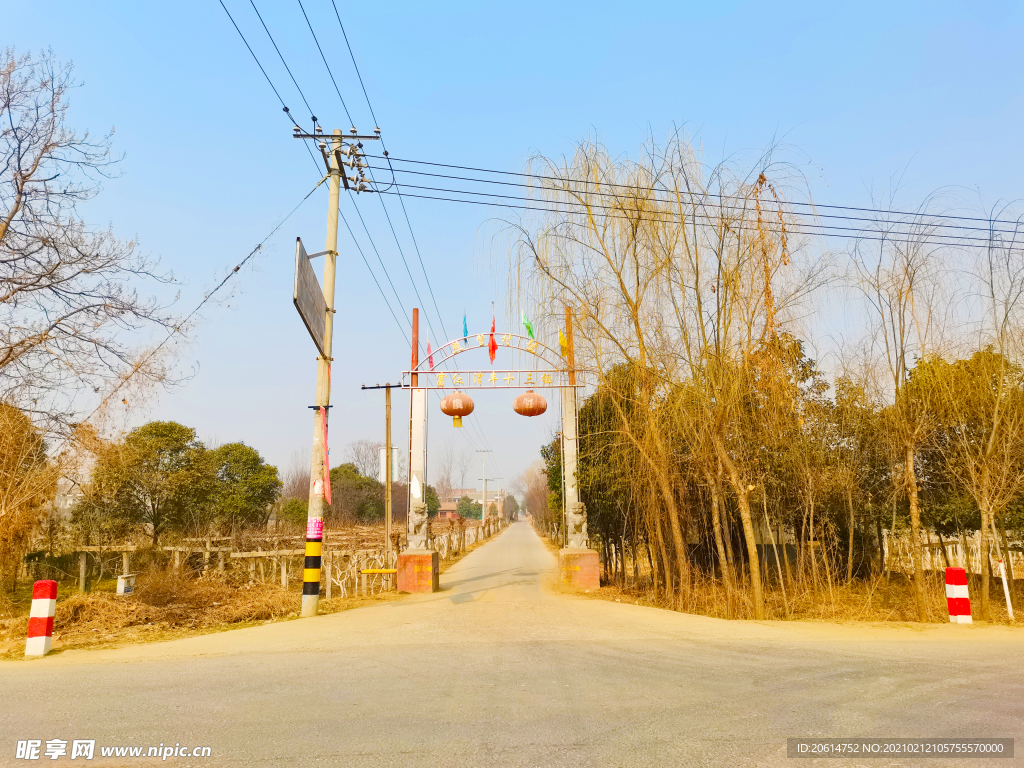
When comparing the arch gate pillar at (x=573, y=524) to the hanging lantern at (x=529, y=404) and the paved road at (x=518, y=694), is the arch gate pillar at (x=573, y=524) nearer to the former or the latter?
the hanging lantern at (x=529, y=404)

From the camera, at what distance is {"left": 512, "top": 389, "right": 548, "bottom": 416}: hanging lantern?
16.2m

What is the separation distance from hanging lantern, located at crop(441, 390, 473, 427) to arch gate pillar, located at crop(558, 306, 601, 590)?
2394mm

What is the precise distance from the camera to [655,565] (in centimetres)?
1582

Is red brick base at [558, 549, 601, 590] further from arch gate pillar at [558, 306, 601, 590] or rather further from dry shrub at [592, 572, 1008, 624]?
dry shrub at [592, 572, 1008, 624]

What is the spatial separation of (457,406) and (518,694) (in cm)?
1133

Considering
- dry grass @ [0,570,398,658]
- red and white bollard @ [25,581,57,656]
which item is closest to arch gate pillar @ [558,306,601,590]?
dry grass @ [0,570,398,658]

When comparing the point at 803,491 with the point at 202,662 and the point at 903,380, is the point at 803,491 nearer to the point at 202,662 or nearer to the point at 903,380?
the point at 903,380

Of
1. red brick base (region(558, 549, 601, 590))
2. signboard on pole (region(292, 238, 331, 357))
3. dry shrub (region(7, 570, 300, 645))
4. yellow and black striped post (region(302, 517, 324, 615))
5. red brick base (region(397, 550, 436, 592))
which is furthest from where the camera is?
red brick base (region(558, 549, 601, 590))

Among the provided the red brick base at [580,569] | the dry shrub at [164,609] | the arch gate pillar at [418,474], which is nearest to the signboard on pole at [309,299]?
the dry shrub at [164,609]

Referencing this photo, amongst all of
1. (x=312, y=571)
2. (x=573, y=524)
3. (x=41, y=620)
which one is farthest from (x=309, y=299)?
(x=573, y=524)

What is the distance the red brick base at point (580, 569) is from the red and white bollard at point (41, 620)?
11.0 meters

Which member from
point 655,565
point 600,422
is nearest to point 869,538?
point 655,565

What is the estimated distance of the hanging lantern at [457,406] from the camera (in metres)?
16.5

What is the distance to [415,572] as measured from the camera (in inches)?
622
